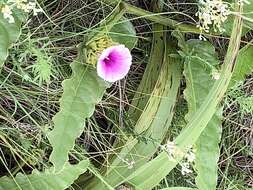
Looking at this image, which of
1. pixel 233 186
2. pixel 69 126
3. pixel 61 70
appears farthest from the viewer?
pixel 233 186

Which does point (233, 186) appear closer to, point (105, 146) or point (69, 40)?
point (105, 146)

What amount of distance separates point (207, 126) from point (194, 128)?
0.09 m

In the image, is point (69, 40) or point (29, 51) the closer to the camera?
point (29, 51)

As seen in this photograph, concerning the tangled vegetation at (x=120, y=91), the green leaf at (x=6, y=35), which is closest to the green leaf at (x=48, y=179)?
the tangled vegetation at (x=120, y=91)

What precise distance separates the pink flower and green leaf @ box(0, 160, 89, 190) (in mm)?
163

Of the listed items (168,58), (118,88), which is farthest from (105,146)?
(168,58)

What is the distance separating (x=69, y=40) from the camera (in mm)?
1233

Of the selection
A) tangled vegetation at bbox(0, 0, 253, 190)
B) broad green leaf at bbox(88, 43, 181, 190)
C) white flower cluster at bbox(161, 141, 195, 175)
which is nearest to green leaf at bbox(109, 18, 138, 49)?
tangled vegetation at bbox(0, 0, 253, 190)

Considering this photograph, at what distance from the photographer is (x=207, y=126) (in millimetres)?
1206

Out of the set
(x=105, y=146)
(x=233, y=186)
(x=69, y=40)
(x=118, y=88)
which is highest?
(x=69, y=40)

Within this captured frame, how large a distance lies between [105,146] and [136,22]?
267 mm

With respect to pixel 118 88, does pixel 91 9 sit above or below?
above

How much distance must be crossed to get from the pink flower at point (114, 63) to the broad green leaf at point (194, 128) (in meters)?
0.16

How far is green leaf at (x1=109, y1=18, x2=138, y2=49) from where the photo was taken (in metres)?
1.19
